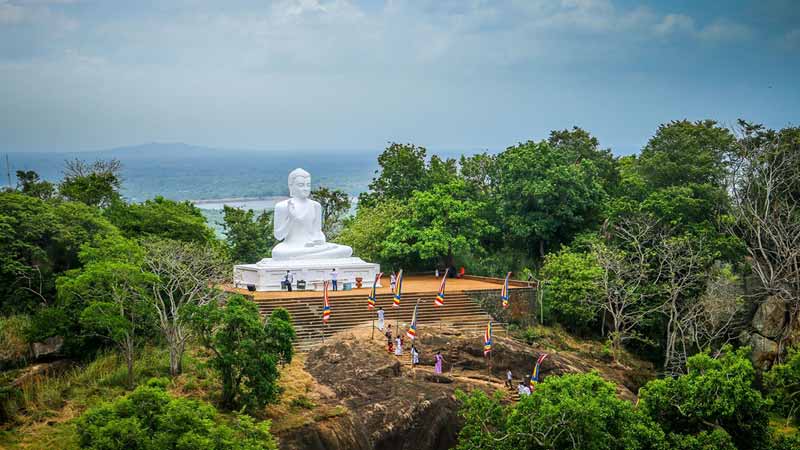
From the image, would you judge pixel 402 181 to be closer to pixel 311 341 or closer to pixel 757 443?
pixel 311 341

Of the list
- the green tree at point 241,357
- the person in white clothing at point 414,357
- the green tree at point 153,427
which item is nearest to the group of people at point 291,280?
the person in white clothing at point 414,357

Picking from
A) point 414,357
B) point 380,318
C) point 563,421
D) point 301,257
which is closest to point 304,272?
point 301,257

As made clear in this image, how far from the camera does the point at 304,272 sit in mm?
43438

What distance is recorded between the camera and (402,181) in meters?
Answer: 54.9

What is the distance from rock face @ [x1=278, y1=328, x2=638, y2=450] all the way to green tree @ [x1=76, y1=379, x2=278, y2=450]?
4.90 metres

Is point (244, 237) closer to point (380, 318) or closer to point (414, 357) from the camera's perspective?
point (380, 318)

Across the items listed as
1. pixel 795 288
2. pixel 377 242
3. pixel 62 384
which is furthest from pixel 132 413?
pixel 795 288

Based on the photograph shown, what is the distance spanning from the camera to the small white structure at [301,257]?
43062 millimetres

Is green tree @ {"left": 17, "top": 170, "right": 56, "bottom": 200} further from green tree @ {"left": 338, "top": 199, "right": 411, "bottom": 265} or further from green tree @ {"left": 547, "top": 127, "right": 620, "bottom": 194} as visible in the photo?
green tree @ {"left": 547, "top": 127, "right": 620, "bottom": 194}

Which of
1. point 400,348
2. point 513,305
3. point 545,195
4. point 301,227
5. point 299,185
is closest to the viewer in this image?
point 400,348

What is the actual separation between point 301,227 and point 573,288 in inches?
544

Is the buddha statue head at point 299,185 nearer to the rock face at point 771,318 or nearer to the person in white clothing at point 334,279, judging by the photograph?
Result: the person in white clothing at point 334,279

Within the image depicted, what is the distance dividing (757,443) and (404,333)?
1512 cm

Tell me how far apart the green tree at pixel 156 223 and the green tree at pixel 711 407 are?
899 inches
